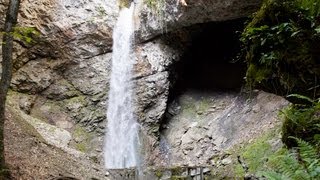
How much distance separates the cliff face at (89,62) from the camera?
11945 mm

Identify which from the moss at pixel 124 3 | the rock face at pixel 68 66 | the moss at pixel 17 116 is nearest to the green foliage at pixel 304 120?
the moss at pixel 17 116

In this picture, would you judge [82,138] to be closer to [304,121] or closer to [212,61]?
[212,61]

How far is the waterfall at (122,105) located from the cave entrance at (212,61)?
6.33 feet

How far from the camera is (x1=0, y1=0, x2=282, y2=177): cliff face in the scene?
1195 cm

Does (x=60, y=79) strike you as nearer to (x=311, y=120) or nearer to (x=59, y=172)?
(x=59, y=172)

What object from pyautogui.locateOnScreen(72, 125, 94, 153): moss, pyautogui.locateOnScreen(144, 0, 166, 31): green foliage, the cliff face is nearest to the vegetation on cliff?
the cliff face

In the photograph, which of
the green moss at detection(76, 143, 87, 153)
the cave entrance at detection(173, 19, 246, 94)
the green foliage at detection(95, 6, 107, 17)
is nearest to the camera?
the green moss at detection(76, 143, 87, 153)

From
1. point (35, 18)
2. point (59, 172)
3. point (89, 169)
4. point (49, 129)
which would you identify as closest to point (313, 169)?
point (59, 172)

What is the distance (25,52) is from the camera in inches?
480

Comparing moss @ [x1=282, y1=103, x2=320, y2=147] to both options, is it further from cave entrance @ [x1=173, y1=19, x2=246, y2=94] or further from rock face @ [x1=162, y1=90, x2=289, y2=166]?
cave entrance @ [x1=173, y1=19, x2=246, y2=94]

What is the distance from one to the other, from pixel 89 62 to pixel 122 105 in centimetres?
192

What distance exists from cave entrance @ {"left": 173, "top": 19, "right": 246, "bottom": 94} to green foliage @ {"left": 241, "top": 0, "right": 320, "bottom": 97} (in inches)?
361

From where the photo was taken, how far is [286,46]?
3.83 m

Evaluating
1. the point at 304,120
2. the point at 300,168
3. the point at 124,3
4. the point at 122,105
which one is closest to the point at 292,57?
the point at 304,120
